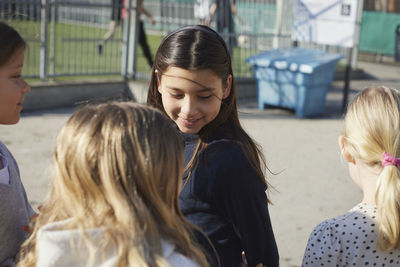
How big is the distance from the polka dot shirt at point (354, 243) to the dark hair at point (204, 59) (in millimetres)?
299

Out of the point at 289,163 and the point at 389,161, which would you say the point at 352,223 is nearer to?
the point at 389,161

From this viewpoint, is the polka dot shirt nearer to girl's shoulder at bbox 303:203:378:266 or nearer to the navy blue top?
girl's shoulder at bbox 303:203:378:266

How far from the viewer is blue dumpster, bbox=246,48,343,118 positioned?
741 cm

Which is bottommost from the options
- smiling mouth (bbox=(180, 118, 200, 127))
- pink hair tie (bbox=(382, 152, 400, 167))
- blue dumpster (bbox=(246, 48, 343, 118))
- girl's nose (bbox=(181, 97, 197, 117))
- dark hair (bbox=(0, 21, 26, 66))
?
blue dumpster (bbox=(246, 48, 343, 118))

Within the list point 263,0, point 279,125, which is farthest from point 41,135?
point 263,0

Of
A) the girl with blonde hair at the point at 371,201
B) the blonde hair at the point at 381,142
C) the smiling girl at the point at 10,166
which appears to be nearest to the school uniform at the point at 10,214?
the smiling girl at the point at 10,166

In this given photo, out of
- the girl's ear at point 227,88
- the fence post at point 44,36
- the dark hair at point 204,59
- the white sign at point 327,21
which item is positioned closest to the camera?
the dark hair at point 204,59

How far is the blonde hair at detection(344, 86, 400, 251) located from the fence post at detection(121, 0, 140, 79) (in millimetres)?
6361

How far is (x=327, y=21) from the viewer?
802 cm

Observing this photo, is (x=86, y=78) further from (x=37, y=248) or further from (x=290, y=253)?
(x=37, y=248)

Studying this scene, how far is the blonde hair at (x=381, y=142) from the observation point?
1.88m

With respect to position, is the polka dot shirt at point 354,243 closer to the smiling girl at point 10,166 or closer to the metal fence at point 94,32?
the smiling girl at point 10,166

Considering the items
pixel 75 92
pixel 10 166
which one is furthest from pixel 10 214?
pixel 75 92

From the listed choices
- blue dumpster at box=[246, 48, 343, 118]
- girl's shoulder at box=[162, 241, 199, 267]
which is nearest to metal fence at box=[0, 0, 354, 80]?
blue dumpster at box=[246, 48, 343, 118]
